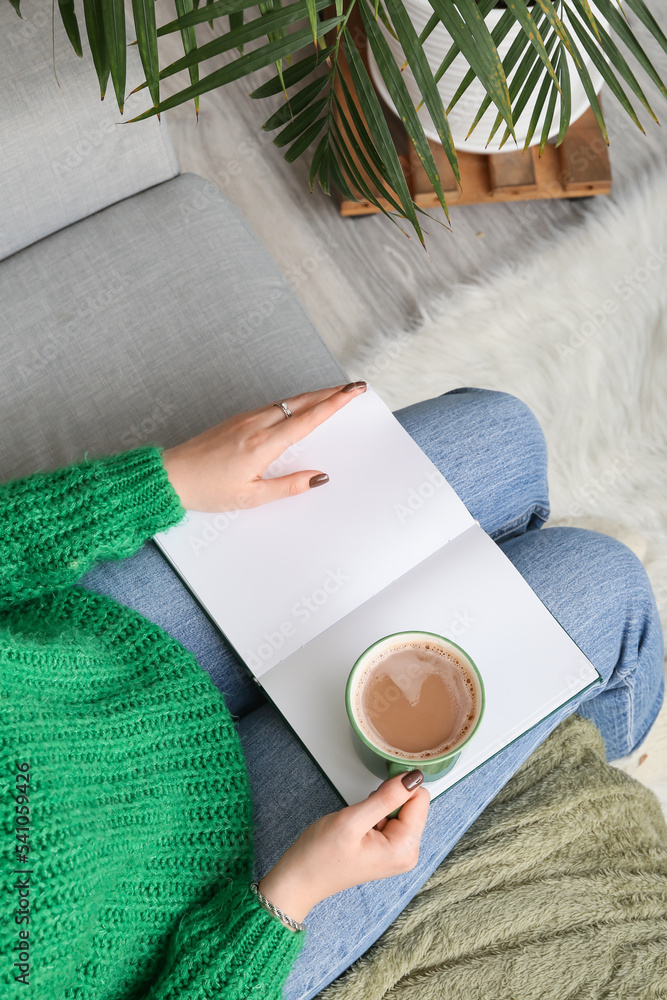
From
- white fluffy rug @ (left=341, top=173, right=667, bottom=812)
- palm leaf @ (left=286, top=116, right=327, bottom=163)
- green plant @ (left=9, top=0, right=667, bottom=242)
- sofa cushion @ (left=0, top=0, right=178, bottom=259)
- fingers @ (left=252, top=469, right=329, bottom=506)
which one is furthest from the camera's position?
white fluffy rug @ (left=341, top=173, right=667, bottom=812)

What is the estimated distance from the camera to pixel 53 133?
3.05 feet

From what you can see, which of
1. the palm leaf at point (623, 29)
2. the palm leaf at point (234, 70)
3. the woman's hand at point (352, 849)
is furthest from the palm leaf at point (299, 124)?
the woman's hand at point (352, 849)

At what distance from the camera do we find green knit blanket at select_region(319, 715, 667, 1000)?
2.43ft

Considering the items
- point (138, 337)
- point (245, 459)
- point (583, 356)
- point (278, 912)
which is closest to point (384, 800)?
point (278, 912)

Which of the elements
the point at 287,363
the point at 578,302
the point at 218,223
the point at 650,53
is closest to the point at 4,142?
the point at 218,223

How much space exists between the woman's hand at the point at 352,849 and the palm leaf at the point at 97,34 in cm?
73

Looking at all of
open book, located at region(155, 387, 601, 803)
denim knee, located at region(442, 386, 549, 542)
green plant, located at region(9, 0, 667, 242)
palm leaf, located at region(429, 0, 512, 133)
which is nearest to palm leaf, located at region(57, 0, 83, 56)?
green plant, located at region(9, 0, 667, 242)

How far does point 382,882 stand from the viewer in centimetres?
75

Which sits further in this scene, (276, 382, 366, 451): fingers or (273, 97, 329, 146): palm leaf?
(273, 97, 329, 146): palm leaf

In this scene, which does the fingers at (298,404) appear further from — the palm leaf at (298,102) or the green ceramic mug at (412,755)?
the palm leaf at (298,102)

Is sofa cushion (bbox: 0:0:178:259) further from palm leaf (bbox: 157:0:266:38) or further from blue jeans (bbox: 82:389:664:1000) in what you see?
blue jeans (bbox: 82:389:664:1000)

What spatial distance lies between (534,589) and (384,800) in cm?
31

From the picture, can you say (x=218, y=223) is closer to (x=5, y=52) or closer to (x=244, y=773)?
(x=5, y=52)

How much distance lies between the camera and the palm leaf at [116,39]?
69cm
